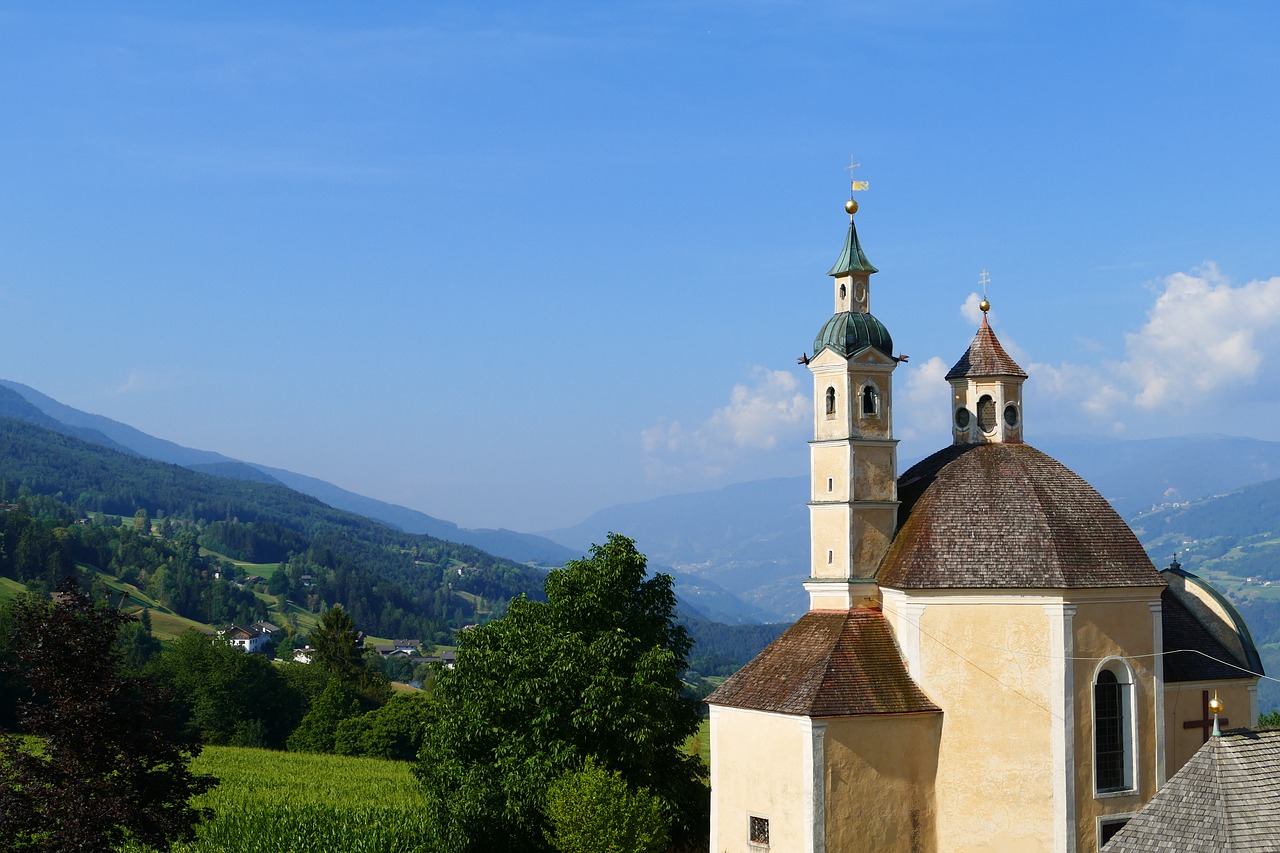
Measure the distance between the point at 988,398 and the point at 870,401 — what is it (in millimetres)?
4274

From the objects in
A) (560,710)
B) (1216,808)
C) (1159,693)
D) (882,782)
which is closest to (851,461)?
(882,782)

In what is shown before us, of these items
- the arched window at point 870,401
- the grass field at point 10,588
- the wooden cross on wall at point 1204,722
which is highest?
the arched window at point 870,401

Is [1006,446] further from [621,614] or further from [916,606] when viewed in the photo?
[621,614]

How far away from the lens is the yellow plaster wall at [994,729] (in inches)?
1430

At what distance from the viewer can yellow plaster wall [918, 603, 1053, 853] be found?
119 ft

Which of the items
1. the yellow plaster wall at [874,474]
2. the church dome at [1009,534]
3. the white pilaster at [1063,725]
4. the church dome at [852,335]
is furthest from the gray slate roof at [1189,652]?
the church dome at [852,335]

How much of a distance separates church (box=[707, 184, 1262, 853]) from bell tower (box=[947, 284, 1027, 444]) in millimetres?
1660

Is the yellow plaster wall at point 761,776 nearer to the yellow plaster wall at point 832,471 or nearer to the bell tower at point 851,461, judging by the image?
the bell tower at point 851,461

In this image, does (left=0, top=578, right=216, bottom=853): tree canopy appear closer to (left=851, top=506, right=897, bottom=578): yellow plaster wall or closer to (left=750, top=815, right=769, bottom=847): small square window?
(left=750, top=815, right=769, bottom=847): small square window

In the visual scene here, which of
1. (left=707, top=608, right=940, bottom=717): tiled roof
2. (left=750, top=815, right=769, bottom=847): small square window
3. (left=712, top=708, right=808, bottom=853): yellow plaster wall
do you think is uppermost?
(left=707, top=608, right=940, bottom=717): tiled roof

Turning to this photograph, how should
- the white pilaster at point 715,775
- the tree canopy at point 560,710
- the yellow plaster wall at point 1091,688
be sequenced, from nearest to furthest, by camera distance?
1. the yellow plaster wall at point 1091,688
2. the white pilaster at point 715,775
3. the tree canopy at point 560,710

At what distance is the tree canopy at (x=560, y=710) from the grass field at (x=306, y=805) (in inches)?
120

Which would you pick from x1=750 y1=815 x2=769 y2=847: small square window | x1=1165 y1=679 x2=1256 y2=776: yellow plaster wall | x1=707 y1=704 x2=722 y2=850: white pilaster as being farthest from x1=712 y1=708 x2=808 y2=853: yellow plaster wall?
x1=1165 y1=679 x2=1256 y2=776: yellow plaster wall

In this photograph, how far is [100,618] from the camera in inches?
1148
